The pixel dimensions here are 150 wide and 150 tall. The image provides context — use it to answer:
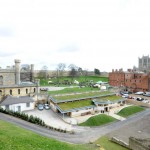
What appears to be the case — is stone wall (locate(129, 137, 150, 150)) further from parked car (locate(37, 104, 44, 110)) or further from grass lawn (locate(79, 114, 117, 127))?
parked car (locate(37, 104, 44, 110))

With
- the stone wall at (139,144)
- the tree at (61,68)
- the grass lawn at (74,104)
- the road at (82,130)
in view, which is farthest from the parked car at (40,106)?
the tree at (61,68)

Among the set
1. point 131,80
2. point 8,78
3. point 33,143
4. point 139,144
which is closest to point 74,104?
point 8,78

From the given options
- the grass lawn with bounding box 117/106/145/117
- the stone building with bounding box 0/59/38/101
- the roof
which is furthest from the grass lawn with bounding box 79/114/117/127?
the stone building with bounding box 0/59/38/101

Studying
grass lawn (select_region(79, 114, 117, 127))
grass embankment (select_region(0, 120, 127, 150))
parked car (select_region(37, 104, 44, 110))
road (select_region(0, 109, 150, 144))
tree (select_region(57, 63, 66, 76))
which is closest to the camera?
grass embankment (select_region(0, 120, 127, 150))

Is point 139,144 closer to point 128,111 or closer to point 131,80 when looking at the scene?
point 128,111

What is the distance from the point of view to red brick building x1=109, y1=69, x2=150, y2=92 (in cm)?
6626

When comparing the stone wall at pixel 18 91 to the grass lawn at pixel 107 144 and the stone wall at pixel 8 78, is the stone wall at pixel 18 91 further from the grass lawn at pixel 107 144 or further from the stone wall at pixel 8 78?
the grass lawn at pixel 107 144

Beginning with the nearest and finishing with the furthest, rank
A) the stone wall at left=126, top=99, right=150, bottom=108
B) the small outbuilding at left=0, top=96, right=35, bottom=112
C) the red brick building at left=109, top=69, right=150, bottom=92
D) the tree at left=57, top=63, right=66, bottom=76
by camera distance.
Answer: the small outbuilding at left=0, top=96, right=35, bottom=112, the stone wall at left=126, top=99, right=150, bottom=108, the red brick building at left=109, top=69, right=150, bottom=92, the tree at left=57, top=63, right=66, bottom=76

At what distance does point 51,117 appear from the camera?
38.3 m

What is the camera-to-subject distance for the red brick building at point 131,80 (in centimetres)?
6626

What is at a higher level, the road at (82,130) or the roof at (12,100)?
the roof at (12,100)

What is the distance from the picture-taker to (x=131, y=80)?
71.3m

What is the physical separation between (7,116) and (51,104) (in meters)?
13.5

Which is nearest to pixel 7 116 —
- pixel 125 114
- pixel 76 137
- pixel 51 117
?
pixel 51 117
